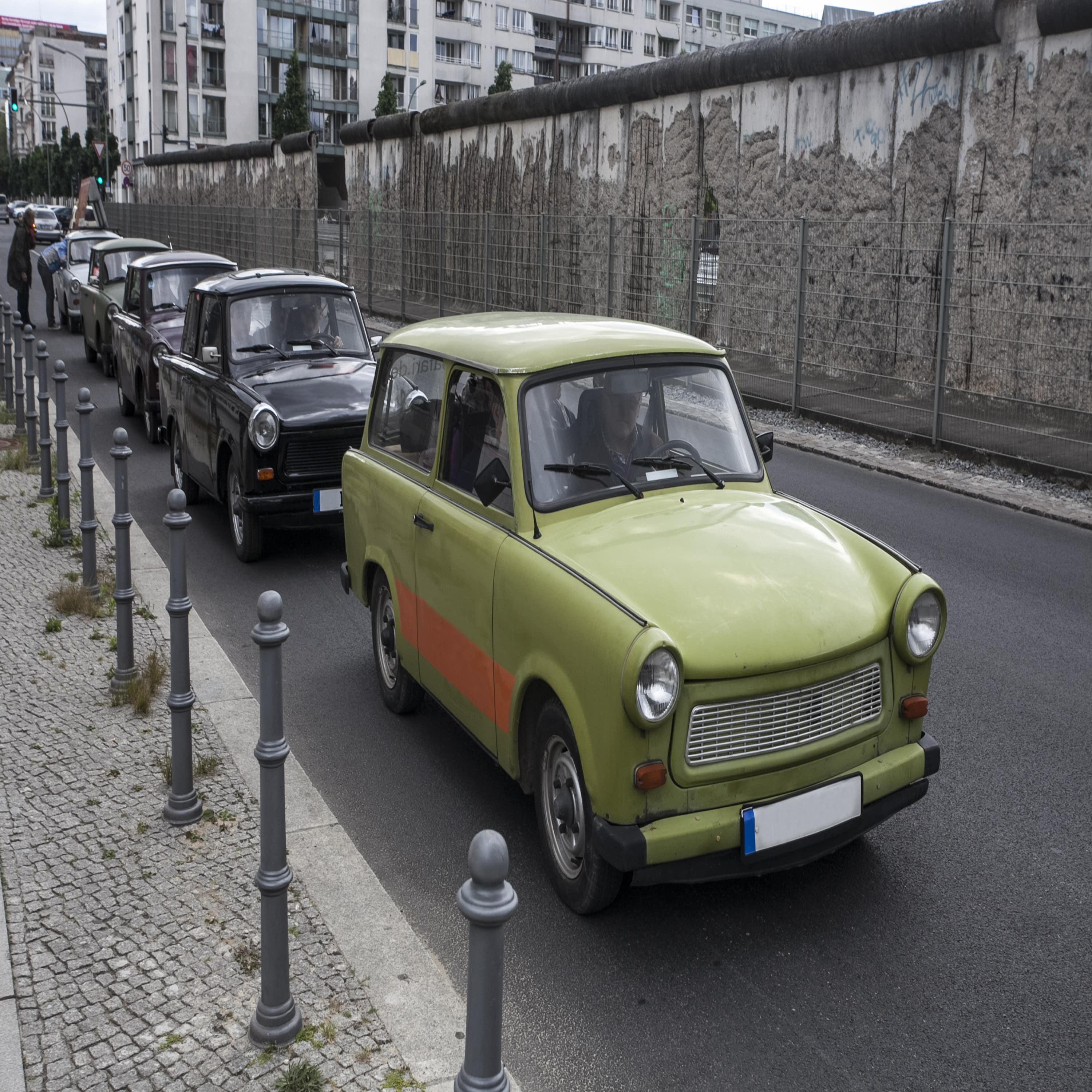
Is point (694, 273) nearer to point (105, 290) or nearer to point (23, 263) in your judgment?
point (105, 290)

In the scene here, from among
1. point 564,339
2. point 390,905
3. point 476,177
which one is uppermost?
point 476,177

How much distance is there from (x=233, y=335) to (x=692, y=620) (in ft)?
20.6

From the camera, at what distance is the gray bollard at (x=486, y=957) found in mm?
2295

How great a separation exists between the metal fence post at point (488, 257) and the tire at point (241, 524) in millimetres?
12103

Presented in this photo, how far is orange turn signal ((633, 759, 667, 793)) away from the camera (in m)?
3.62

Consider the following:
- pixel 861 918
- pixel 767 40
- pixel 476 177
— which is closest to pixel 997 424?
pixel 767 40

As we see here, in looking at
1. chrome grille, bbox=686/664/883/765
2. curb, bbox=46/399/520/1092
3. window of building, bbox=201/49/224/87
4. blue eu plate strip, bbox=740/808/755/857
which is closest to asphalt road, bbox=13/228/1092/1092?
curb, bbox=46/399/520/1092

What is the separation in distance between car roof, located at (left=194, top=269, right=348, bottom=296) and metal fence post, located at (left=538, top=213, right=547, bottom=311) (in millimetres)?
9060

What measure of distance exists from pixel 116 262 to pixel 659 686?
16.1 meters

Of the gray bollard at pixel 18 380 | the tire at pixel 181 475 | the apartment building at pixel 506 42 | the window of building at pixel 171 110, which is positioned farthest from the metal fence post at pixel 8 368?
the window of building at pixel 171 110

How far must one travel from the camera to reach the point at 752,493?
4824 mm

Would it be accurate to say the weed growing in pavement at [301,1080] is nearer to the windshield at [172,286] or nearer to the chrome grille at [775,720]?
the chrome grille at [775,720]

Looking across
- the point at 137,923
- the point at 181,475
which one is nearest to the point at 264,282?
the point at 181,475

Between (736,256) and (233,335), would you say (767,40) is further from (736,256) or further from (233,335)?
(233,335)
